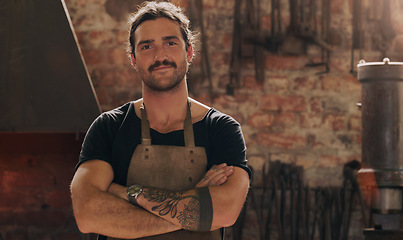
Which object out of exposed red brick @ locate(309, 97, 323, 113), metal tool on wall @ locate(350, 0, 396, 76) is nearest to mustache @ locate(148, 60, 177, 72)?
exposed red brick @ locate(309, 97, 323, 113)

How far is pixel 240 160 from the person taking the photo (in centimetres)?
218

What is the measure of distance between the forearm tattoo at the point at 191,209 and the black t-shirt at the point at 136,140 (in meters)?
0.15

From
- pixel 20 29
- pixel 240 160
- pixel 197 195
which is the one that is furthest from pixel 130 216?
pixel 20 29

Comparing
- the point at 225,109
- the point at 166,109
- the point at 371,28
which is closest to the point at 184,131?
the point at 166,109

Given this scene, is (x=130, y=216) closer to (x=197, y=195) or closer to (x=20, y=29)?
(x=197, y=195)

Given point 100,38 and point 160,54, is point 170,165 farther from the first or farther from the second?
point 100,38

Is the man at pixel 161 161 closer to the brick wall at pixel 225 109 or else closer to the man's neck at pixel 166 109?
the man's neck at pixel 166 109

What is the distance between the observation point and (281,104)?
441 centimetres

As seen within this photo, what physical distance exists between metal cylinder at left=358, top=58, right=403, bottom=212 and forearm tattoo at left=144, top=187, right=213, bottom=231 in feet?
6.10

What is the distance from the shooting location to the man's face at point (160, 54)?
213 cm

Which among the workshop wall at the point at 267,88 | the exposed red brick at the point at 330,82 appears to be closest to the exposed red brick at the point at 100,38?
the workshop wall at the point at 267,88

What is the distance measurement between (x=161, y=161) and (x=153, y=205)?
0.19m

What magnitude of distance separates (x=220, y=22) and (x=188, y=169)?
7.94 feet

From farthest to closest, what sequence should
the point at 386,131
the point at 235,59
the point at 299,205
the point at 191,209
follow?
1. the point at 235,59
2. the point at 299,205
3. the point at 386,131
4. the point at 191,209
